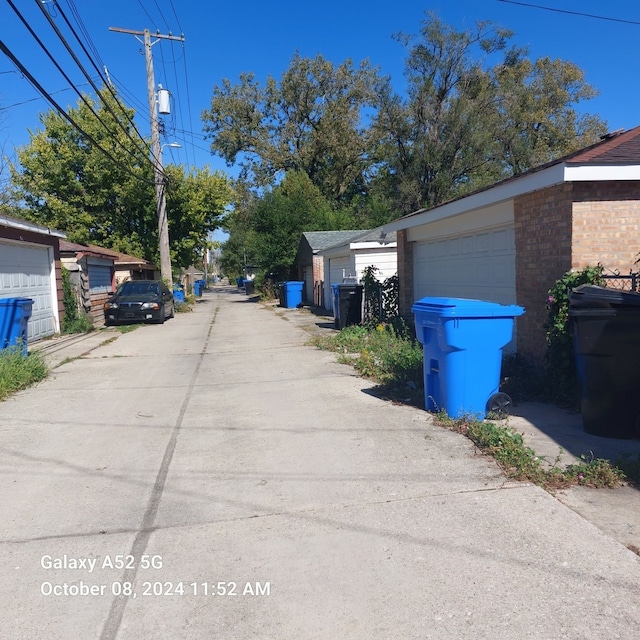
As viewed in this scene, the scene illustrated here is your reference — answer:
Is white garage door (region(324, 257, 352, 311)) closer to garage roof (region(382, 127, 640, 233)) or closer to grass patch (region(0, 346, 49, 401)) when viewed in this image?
grass patch (region(0, 346, 49, 401))

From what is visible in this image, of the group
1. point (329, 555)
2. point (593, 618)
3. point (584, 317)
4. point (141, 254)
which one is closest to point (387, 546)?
point (329, 555)

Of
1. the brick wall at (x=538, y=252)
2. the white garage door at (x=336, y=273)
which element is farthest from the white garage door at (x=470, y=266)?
the white garage door at (x=336, y=273)

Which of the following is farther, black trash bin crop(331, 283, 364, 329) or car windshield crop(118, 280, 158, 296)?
car windshield crop(118, 280, 158, 296)

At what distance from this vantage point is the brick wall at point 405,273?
588 inches

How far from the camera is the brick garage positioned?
24.3ft

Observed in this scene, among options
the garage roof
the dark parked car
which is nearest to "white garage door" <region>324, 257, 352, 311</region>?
the dark parked car

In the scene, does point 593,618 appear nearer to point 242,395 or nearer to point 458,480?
point 458,480

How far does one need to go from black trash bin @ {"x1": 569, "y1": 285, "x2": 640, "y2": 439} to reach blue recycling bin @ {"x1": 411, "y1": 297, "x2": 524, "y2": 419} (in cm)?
84

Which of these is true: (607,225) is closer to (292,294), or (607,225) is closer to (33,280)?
(33,280)

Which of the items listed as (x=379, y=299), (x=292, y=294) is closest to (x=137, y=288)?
(x=292, y=294)

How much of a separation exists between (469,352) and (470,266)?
5.21m

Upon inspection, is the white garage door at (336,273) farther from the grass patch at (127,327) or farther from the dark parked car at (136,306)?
the grass patch at (127,327)

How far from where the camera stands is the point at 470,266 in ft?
37.1

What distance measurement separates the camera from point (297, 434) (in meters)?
6.44
